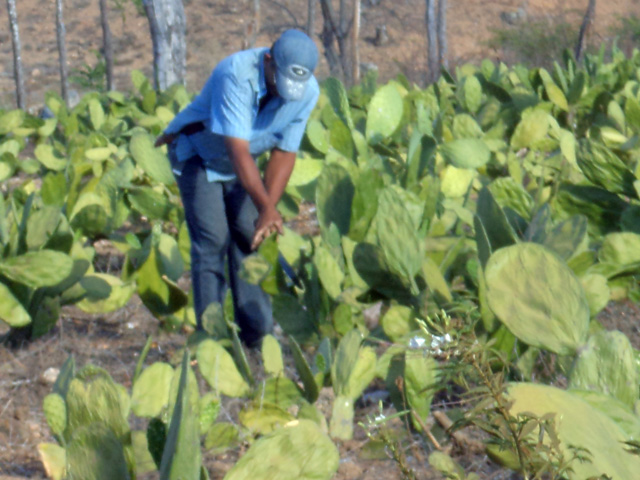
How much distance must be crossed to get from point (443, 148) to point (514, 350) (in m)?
1.25

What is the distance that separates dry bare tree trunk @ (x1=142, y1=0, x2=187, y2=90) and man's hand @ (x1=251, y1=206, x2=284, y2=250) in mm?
3962

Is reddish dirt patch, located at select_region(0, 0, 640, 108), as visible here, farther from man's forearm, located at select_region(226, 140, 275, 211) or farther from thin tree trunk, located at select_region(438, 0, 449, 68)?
man's forearm, located at select_region(226, 140, 275, 211)

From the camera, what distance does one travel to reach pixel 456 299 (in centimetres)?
229

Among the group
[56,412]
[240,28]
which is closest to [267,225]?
[56,412]

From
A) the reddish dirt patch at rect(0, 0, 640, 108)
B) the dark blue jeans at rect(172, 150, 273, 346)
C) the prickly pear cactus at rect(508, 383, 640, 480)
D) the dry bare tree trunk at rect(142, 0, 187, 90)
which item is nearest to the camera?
the prickly pear cactus at rect(508, 383, 640, 480)

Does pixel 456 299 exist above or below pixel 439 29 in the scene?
above

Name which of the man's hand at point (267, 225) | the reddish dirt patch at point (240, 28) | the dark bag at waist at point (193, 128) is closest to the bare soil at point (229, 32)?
the reddish dirt patch at point (240, 28)

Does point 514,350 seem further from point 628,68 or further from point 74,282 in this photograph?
point 628,68

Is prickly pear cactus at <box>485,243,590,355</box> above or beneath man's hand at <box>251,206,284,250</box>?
above

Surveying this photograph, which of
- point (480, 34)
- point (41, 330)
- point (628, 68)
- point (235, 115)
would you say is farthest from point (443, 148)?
point (480, 34)

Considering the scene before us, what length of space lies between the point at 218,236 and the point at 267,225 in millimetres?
265

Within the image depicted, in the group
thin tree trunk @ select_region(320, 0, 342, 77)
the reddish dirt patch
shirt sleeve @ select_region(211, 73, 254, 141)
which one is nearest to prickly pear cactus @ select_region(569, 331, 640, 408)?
shirt sleeve @ select_region(211, 73, 254, 141)

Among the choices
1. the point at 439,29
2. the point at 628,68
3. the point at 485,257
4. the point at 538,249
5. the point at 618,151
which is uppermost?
the point at 538,249

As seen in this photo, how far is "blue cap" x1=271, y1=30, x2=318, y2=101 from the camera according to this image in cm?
253
